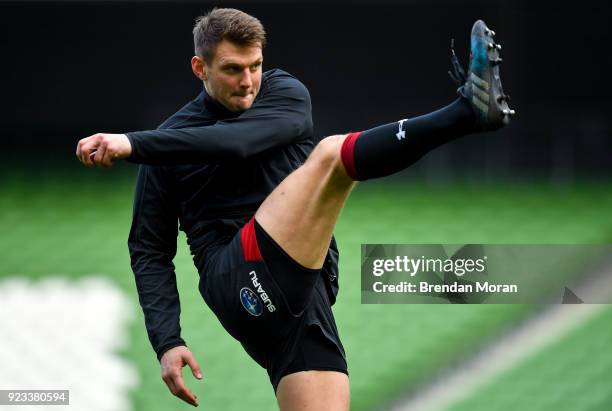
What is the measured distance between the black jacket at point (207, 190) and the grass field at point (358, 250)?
82.0 inches

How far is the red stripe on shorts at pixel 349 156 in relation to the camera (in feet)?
6.94

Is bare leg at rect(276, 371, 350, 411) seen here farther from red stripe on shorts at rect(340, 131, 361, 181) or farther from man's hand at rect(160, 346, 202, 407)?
red stripe on shorts at rect(340, 131, 361, 181)

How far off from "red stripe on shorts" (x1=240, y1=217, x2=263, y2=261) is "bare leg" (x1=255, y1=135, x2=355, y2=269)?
37 millimetres

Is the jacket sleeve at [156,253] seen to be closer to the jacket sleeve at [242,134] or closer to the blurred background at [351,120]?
the jacket sleeve at [242,134]

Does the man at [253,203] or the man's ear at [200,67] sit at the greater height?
the man's ear at [200,67]

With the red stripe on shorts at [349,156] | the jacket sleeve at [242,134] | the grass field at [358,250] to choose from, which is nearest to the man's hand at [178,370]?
the jacket sleeve at [242,134]

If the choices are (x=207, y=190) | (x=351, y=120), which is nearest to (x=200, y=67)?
(x=207, y=190)

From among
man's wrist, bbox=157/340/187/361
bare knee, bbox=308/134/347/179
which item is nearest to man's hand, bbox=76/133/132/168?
bare knee, bbox=308/134/347/179

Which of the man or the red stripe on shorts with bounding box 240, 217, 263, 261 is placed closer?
the man

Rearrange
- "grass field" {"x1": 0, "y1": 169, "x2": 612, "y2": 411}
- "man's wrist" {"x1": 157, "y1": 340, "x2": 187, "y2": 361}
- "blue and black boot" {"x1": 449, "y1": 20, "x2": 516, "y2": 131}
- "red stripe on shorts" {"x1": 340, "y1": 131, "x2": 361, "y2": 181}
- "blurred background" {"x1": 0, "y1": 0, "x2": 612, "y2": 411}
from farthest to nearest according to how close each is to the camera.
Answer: "blurred background" {"x1": 0, "y1": 0, "x2": 612, "y2": 411} < "grass field" {"x1": 0, "y1": 169, "x2": 612, "y2": 411} < "man's wrist" {"x1": 157, "y1": 340, "x2": 187, "y2": 361} < "red stripe on shorts" {"x1": 340, "y1": 131, "x2": 361, "y2": 181} < "blue and black boot" {"x1": 449, "y1": 20, "x2": 516, "y2": 131}

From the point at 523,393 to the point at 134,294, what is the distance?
2057mm

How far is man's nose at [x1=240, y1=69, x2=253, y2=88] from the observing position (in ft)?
7.80

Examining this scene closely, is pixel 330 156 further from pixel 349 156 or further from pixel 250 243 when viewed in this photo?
pixel 250 243

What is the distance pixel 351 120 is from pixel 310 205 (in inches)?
208
